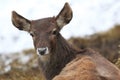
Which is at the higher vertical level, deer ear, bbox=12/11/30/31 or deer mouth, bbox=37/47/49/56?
deer ear, bbox=12/11/30/31

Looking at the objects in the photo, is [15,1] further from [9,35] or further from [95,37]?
[95,37]

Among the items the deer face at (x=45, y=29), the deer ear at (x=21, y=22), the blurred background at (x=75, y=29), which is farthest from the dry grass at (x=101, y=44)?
the deer face at (x=45, y=29)

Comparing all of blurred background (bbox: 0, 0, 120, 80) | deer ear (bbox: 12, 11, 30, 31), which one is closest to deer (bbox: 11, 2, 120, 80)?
deer ear (bbox: 12, 11, 30, 31)

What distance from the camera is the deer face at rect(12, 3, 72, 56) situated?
44.7 feet

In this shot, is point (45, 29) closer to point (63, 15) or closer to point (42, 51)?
point (63, 15)

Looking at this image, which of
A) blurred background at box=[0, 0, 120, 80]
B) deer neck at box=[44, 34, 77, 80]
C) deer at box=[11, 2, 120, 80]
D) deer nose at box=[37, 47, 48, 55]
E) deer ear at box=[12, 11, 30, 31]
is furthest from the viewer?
blurred background at box=[0, 0, 120, 80]

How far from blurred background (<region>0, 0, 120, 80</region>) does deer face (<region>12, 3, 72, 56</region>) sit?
7.00m

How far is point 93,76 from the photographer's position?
11.2 m

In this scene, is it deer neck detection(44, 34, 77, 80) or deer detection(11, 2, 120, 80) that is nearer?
deer detection(11, 2, 120, 80)

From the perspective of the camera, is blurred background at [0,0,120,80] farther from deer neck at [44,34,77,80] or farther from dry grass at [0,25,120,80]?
deer neck at [44,34,77,80]

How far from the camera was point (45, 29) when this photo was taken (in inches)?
547

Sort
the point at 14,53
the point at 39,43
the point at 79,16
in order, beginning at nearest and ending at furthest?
the point at 39,43 < the point at 14,53 < the point at 79,16

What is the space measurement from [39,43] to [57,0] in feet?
40.5

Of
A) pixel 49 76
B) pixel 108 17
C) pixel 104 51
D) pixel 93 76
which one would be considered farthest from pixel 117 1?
pixel 93 76
